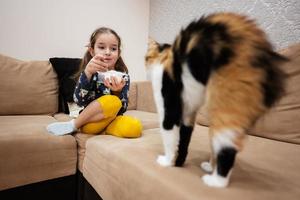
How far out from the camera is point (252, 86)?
0.48 metres

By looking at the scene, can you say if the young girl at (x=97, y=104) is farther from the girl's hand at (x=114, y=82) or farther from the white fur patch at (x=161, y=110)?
the white fur patch at (x=161, y=110)

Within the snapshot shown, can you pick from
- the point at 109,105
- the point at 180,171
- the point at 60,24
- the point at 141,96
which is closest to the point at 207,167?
the point at 180,171

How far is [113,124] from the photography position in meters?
1.06

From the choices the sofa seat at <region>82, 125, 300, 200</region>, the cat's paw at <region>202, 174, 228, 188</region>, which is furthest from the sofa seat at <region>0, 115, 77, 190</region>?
the cat's paw at <region>202, 174, 228, 188</region>

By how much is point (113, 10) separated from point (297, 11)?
58.7 inches

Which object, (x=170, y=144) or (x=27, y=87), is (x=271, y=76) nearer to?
(x=170, y=144)

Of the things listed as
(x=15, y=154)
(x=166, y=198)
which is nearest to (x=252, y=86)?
(x=166, y=198)

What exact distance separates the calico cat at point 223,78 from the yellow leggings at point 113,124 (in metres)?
0.44

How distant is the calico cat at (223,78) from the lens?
478 mm

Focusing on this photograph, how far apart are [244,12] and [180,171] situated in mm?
1335

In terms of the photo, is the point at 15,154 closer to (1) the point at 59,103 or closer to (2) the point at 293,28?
(1) the point at 59,103

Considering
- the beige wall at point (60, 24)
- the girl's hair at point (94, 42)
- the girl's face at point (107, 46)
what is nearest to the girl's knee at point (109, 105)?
the girl's face at point (107, 46)

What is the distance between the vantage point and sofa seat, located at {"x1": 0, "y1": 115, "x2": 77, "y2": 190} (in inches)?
35.4

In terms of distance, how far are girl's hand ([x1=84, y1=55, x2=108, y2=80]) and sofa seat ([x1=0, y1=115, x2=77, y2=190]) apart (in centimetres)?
33
